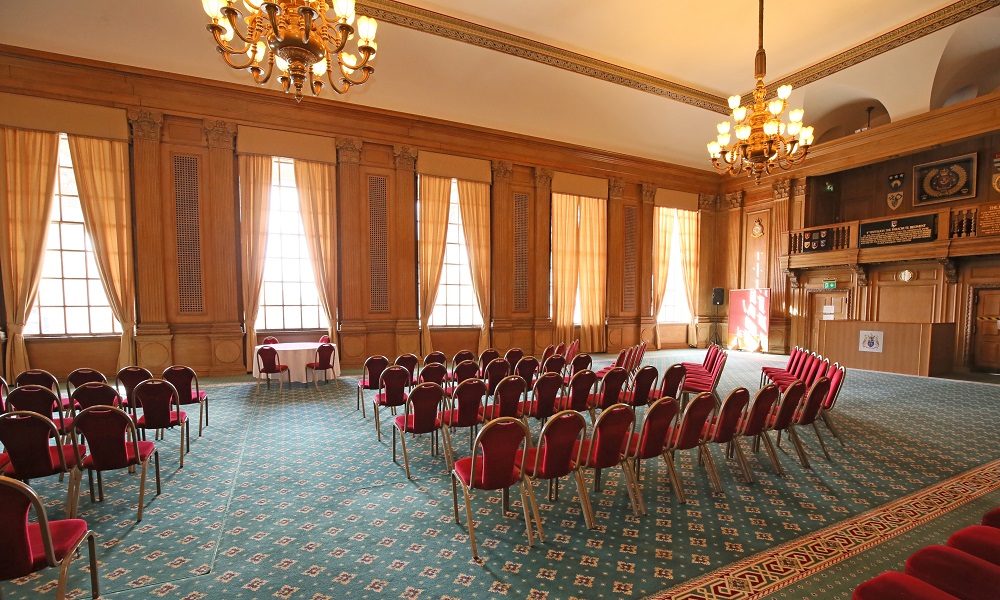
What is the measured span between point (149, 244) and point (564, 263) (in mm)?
9102

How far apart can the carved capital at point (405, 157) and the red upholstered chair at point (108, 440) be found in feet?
25.9

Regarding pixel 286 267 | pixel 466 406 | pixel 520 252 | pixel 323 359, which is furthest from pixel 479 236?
pixel 466 406

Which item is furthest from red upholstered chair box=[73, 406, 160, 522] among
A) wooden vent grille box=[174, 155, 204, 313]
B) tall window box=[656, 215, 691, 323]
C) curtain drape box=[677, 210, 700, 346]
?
curtain drape box=[677, 210, 700, 346]

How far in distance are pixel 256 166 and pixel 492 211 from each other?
5.25 metres

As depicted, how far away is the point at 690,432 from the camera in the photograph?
3.61 meters

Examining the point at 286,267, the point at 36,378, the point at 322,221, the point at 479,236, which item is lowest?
the point at 36,378

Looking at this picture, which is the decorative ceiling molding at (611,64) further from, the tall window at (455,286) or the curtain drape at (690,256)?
the curtain drape at (690,256)

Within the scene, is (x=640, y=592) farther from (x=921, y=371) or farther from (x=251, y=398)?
(x=921, y=371)

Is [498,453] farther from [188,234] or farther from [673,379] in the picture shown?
[188,234]

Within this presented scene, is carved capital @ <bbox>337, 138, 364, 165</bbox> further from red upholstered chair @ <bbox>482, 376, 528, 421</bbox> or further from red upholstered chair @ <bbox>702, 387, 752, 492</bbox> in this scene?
red upholstered chair @ <bbox>702, 387, 752, 492</bbox>

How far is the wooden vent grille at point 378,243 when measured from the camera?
384 inches

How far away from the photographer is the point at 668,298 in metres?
14.0

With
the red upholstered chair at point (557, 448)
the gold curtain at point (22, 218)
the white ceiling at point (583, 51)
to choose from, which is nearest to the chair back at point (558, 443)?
the red upholstered chair at point (557, 448)

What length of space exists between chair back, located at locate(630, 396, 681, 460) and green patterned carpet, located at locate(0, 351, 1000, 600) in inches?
16.9
